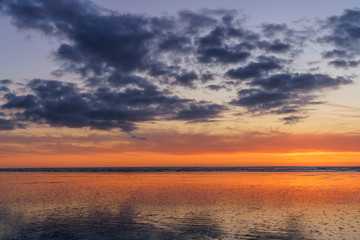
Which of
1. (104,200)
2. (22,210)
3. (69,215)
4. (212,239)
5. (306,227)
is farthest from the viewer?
(104,200)

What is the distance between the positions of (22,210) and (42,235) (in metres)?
11.1

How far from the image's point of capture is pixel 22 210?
97.2 ft

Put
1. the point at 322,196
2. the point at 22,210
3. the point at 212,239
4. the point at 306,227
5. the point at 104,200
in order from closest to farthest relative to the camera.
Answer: the point at 212,239
the point at 306,227
the point at 22,210
the point at 104,200
the point at 322,196

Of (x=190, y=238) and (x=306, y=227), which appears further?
(x=306, y=227)

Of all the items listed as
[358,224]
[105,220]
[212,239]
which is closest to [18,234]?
[105,220]

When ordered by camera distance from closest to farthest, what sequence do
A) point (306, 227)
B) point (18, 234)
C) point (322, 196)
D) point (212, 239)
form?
point (212, 239) < point (18, 234) < point (306, 227) < point (322, 196)

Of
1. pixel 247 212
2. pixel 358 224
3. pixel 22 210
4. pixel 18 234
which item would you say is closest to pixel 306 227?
pixel 358 224

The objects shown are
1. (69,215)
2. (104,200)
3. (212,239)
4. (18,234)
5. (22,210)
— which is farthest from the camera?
(104,200)

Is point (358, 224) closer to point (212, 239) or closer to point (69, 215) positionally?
point (212, 239)

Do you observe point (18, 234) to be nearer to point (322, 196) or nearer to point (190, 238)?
point (190, 238)

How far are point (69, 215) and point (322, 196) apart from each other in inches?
1174

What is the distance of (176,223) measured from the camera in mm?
23562

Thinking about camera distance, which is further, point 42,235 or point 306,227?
point 306,227

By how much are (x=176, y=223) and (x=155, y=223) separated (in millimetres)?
1618
